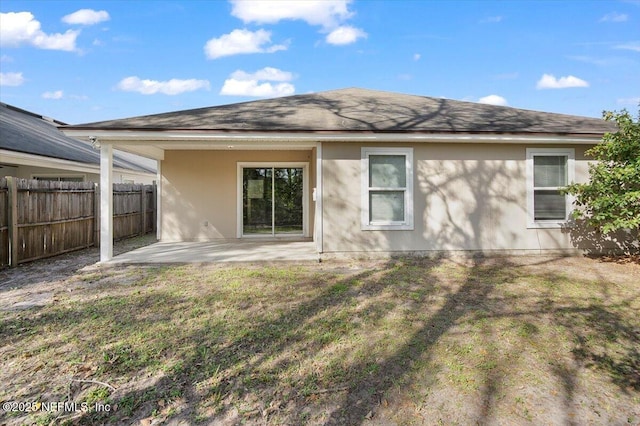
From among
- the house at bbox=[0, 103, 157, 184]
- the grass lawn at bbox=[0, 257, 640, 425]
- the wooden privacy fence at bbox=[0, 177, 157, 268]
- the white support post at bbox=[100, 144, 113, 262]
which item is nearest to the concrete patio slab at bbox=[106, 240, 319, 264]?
the white support post at bbox=[100, 144, 113, 262]

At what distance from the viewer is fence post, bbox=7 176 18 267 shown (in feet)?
22.9

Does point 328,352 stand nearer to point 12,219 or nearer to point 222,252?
point 222,252

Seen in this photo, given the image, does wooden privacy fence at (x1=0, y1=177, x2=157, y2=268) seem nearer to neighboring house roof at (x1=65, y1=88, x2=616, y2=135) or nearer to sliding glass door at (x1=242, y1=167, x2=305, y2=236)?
neighboring house roof at (x1=65, y1=88, x2=616, y2=135)

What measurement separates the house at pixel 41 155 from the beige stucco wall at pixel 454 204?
8.25 m

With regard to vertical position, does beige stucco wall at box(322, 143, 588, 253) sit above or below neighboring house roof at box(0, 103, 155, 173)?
below

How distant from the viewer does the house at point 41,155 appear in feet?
31.7

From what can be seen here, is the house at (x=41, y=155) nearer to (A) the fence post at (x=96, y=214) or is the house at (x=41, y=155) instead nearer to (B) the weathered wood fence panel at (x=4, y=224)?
(A) the fence post at (x=96, y=214)

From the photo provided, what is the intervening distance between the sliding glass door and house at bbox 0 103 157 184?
5.68 m

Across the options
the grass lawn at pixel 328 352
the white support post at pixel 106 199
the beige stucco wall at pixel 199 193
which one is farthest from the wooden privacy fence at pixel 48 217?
the grass lawn at pixel 328 352

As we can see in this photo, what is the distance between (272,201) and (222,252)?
2.78m

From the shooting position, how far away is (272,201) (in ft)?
35.3

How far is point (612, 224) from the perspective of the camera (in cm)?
702

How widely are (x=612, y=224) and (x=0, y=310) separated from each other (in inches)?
399


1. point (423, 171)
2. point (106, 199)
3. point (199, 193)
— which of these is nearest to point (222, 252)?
point (106, 199)
